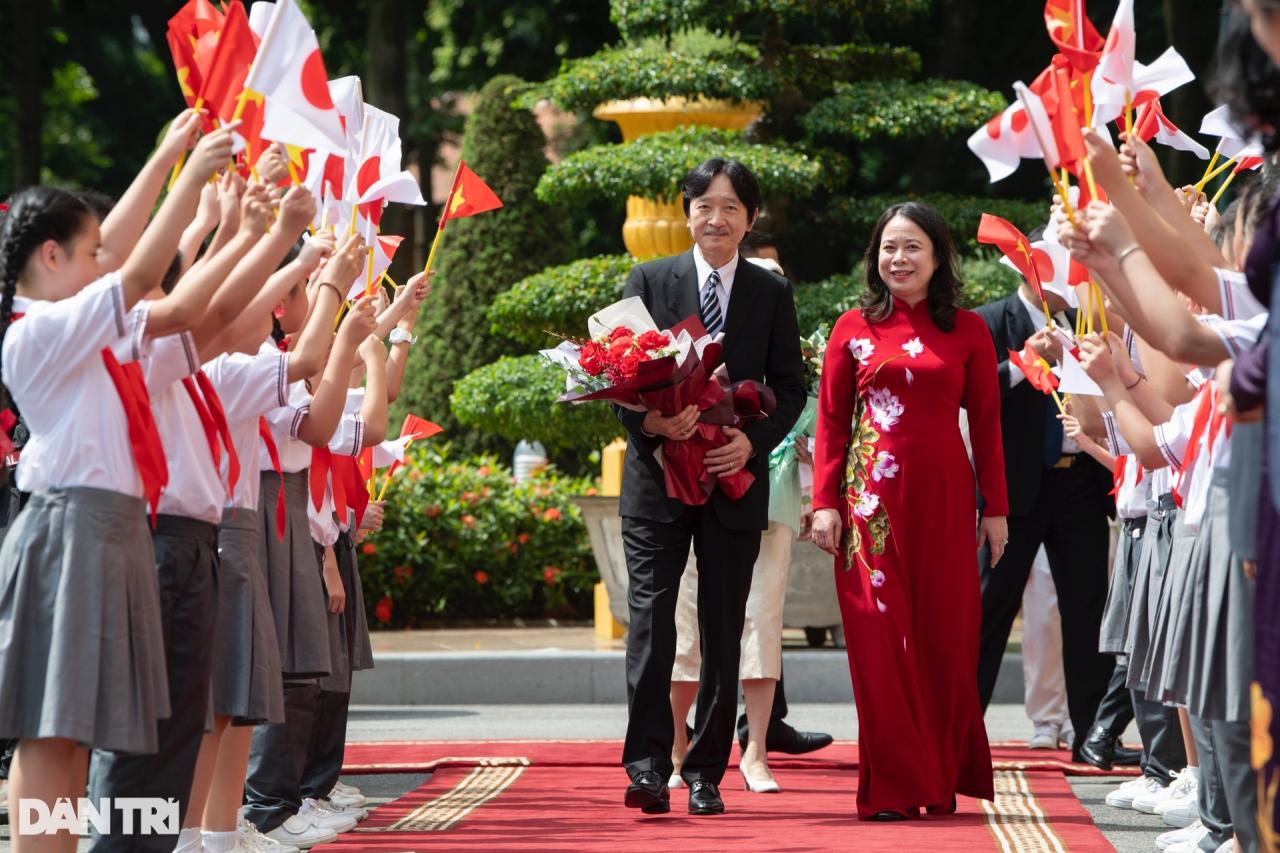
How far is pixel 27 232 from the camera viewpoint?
3916mm

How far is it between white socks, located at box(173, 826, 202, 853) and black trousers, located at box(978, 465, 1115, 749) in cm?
363

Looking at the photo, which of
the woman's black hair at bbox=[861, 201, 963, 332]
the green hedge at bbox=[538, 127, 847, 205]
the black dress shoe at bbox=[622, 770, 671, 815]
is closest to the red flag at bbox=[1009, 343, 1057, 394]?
the woman's black hair at bbox=[861, 201, 963, 332]

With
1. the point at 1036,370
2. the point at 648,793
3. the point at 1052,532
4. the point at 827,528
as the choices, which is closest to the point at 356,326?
the point at 648,793

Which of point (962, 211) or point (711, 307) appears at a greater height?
point (962, 211)

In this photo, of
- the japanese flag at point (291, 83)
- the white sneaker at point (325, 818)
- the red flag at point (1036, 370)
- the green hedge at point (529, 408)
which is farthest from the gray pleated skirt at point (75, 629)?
the green hedge at point (529, 408)

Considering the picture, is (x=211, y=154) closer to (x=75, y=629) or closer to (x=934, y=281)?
(x=75, y=629)

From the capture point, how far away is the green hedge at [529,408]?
1121cm

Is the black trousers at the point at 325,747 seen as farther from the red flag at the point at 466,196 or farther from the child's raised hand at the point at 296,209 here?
the child's raised hand at the point at 296,209

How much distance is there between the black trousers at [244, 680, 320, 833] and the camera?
17.7 ft

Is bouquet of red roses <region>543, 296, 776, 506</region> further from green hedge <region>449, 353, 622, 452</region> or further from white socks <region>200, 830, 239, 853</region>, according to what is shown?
green hedge <region>449, 353, 622, 452</region>

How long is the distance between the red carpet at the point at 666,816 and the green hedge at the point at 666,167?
4097 mm

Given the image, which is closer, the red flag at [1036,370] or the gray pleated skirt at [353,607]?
the red flag at [1036,370]

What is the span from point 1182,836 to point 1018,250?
1772mm

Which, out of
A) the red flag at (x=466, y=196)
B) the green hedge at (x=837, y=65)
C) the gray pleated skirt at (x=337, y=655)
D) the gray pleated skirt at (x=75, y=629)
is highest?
the green hedge at (x=837, y=65)
